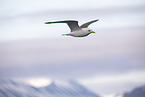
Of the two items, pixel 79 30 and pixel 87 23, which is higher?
pixel 87 23

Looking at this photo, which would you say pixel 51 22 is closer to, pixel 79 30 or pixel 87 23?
pixel 79 30

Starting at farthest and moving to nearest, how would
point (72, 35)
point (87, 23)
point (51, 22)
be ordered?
point (87, 23) → point (72, 35) → point (51, 22)

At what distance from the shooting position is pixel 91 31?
50250 millimetres

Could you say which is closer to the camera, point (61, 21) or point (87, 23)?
point (61, 21)

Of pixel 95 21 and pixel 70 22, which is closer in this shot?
pixel 70 22

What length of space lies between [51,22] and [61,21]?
5.27ft

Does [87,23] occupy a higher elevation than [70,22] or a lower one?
higher

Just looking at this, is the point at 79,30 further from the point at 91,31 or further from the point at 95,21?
the point at 95,21

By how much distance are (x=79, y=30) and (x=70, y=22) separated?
1.83 m

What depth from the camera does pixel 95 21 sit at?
58.8 metres

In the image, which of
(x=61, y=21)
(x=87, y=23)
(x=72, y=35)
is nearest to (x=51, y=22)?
(x=61, y=21)

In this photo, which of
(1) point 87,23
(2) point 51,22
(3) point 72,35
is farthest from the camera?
(1) point 87,23

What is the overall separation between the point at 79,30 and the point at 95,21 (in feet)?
28.8

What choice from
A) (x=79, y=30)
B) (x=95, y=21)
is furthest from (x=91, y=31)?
(x=95, y=21)
